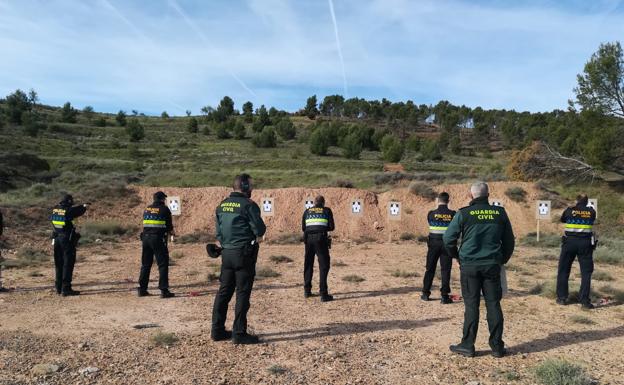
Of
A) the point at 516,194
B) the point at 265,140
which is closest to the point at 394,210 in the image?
the point at 516,194

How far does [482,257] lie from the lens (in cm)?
517

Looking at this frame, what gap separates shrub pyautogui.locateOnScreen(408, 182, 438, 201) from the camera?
22.2m

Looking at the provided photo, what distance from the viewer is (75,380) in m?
4.56

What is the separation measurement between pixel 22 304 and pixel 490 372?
22.5 ft

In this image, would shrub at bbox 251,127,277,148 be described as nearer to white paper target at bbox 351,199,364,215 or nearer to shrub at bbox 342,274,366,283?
white paper target at bbox 351,199,364,215

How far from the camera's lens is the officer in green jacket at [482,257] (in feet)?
17.0

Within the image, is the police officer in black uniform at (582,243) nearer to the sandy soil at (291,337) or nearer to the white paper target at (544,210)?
the sandy soil at (291,337)

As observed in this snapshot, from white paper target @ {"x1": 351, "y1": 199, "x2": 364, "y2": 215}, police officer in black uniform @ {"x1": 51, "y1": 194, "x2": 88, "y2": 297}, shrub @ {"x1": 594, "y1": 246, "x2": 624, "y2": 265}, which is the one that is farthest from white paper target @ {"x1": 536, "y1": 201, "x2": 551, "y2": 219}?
police officer in black uniform @ {"x1": 51, "y1": 194, "x2": 88, "y2": 297}

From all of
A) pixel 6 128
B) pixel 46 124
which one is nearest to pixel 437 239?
pixel 6 128

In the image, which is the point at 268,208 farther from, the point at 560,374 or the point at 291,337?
the point at 560,374

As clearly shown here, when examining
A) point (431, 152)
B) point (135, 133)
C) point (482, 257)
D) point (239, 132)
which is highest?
point (239, 132)

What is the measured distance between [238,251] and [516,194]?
63.7 feet

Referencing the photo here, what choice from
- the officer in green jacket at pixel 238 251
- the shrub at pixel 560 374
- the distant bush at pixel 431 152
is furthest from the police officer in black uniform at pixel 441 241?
the distant bush at pixel 431 152

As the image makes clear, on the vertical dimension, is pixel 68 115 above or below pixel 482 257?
above
